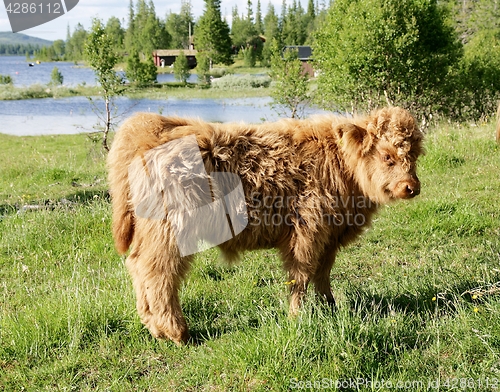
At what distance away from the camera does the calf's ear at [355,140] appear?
396 cm

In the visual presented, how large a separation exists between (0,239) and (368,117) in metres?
4.55

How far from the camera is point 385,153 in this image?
3918 millimetres

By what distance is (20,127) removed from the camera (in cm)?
2497

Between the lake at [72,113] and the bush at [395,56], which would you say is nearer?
the bush at [395,56]

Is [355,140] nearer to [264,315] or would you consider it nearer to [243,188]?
[243,188]

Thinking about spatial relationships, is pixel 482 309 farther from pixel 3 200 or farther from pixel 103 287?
pixel 3 200

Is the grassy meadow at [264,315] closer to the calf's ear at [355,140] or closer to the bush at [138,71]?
the calf's ear at [355,140]

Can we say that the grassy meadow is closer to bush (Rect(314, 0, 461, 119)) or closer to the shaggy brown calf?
the shaggy brown calf

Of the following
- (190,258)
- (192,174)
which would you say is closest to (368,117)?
(192,174)

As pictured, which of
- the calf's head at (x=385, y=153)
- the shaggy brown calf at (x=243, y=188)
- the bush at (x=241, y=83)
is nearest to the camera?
the shaggy brown calf at (x=243, y=188)

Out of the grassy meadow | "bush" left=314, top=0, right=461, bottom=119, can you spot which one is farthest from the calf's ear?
"bush" left=314, top=0, right=461, bottom=119

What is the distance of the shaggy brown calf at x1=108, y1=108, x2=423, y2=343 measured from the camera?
3.64 metres

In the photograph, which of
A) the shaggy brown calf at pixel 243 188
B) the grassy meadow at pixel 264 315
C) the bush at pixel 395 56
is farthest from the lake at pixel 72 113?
the shaggy brown calf at pixel 243 188

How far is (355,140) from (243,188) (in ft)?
3.22
